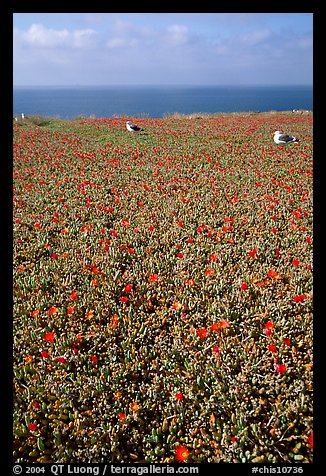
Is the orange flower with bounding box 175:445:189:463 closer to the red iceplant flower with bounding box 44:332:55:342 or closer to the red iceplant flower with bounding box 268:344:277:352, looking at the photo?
the red iceplant flower with bounding box 268:344:277:352

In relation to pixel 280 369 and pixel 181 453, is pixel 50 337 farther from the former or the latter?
pixel 280 369

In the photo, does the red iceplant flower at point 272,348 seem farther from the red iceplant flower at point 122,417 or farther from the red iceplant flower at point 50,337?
the red iceplant flower at point 50,337

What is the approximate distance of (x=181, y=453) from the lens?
9.29 feet

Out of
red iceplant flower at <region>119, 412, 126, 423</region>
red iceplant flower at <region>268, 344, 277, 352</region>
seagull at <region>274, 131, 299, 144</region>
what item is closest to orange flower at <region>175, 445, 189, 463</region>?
red iceplant flower at <region>119, 412, 126, 423</region>

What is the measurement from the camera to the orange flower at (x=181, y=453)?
282 cm

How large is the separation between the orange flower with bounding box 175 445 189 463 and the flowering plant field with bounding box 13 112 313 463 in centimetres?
1

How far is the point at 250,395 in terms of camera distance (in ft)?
10.6

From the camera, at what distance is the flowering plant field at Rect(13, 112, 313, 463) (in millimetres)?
2982

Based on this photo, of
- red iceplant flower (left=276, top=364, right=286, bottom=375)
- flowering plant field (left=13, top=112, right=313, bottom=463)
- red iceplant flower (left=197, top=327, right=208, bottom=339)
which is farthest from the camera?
red iceplant flower (left=197, top=327, right=208, bottom=339)

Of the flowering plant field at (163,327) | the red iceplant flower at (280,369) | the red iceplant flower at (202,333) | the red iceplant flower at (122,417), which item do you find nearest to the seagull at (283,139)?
the flowering plant field at (163,327)
